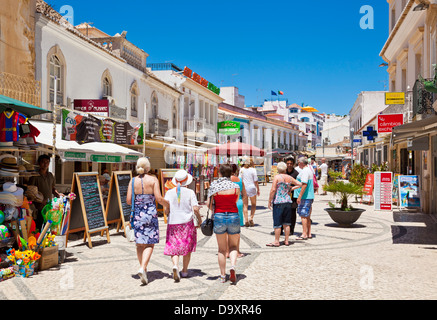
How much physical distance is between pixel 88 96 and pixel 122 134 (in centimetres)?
433

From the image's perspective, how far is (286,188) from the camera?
7.82 meters

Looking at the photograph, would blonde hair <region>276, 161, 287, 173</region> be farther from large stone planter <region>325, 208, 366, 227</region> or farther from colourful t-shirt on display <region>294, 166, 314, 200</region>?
large stone planter <region>325, 208, 366, 227</region>

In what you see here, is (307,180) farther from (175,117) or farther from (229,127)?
(229,127)

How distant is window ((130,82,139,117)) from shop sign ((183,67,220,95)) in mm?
8008

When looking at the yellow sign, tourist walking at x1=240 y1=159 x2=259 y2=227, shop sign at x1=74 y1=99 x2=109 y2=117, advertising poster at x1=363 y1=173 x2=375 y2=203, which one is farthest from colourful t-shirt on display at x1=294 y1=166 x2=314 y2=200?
advertising poster at x1=363 y1=173 x2=375 y2=203

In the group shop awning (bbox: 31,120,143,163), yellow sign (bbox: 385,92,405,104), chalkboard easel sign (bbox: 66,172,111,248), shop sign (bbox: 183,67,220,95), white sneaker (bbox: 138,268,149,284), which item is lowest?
white sneaker (bbox: 138,268,149,284)

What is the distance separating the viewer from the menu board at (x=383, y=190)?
1398 cm

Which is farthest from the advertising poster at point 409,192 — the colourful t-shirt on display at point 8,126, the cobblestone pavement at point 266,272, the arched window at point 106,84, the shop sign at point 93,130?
the arched window at point 106,84

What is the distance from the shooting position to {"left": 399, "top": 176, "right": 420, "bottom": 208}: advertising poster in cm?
1313

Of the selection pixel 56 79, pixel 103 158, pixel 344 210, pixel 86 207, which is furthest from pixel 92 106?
pixel 344 210

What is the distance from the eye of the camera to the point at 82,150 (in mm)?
9094

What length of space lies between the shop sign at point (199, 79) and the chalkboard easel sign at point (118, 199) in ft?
61.8

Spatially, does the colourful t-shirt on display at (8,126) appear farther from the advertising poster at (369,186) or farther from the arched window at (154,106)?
the arched window at (154,106)
